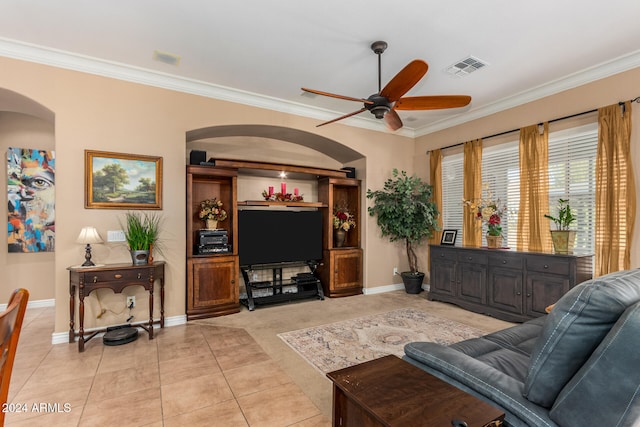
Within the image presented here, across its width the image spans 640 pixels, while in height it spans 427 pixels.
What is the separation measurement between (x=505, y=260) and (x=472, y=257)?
464 mm

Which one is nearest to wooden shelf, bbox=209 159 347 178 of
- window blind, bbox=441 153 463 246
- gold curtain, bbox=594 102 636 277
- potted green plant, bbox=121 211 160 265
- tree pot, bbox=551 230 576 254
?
potted green plant, bbox=121 211 160 265

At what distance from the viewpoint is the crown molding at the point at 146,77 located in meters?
3.14

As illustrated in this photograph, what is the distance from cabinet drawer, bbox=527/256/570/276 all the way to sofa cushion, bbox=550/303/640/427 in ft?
9.81

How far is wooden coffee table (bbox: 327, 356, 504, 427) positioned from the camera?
39.9 inches

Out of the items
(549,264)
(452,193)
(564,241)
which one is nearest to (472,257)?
(549,264)

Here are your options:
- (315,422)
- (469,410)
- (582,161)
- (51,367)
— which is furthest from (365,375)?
(582,161)

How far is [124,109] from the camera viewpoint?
11.8 feet

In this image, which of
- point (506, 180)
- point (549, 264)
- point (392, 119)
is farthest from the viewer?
point (506, 180)

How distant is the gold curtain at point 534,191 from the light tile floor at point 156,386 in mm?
3626

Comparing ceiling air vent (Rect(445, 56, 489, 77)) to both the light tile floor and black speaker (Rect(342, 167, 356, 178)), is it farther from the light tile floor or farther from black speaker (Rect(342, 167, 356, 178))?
the light tile floor

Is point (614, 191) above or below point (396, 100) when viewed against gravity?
below

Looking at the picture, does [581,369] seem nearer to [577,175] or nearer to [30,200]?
[577,175]

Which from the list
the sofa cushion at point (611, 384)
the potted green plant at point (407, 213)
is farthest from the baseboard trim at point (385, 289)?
the sofa cushion at point (611, 384)

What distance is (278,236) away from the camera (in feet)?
16.0
